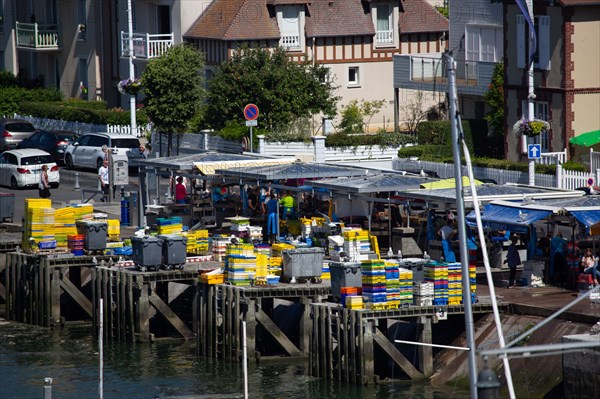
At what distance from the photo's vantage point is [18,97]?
76688mm

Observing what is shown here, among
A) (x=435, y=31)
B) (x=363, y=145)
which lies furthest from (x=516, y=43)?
(x=435, y=31)

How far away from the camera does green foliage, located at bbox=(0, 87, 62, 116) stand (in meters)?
76.1

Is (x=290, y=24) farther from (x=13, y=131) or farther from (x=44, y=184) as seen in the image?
(x=44, y=184)

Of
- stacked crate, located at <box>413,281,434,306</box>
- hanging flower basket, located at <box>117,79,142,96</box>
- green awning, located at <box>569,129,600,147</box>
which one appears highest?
hanging flower basket, located at <box>117,79,142,96</box>

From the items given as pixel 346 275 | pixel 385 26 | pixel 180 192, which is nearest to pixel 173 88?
pixel 180 192

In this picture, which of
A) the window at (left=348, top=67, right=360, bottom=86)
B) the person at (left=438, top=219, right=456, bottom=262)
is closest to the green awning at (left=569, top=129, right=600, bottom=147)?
the person at (left=438, top=219, right=456, bottom=262)

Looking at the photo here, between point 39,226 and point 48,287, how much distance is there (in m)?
1.97

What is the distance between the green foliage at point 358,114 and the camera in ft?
202

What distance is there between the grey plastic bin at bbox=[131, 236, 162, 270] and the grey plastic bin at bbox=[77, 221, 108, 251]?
3105mm

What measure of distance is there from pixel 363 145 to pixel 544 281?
75.9 feet

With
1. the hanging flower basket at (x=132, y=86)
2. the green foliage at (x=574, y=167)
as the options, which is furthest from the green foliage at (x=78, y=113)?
the green foliage at (x=574, y=167)

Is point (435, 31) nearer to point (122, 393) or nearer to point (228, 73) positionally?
point (228, 73)

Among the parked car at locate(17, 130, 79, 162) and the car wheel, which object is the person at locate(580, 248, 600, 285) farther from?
the parked car at locate(17, 130, 79, 162)

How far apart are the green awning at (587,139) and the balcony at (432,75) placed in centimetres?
844
